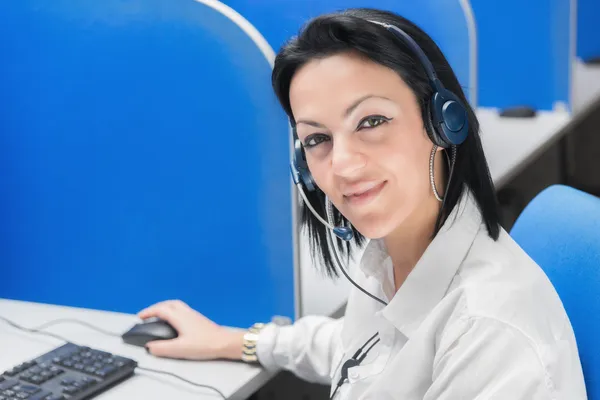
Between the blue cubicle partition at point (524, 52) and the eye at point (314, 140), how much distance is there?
1840 millimetres

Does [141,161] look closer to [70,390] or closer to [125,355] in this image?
[125,355]

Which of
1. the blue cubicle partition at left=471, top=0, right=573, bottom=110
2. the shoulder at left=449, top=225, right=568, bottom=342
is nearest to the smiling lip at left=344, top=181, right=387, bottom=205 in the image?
the shoulder at left=449, top=225, right=568, bottom=342

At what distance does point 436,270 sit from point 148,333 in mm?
549

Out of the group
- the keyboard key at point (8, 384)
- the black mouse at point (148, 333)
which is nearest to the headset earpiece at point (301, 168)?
the black mouse at point (148, 333)

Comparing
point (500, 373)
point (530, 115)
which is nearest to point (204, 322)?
point (500, 373)

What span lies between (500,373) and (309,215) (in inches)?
16.7

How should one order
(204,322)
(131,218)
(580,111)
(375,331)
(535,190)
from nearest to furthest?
(375,331) < (204,322) < (131,218) < (535,190) < (580,111)

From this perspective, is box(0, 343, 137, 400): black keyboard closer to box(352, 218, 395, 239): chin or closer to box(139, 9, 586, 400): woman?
box(139, 9, 586, 400): woman

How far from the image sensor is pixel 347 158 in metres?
0.85

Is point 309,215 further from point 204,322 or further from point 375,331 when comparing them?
point 204,322

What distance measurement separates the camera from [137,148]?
132 cm

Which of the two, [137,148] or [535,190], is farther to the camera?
[535,190]

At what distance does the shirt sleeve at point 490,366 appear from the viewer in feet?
2.32

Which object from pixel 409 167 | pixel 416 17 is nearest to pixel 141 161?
pixel 409 167
